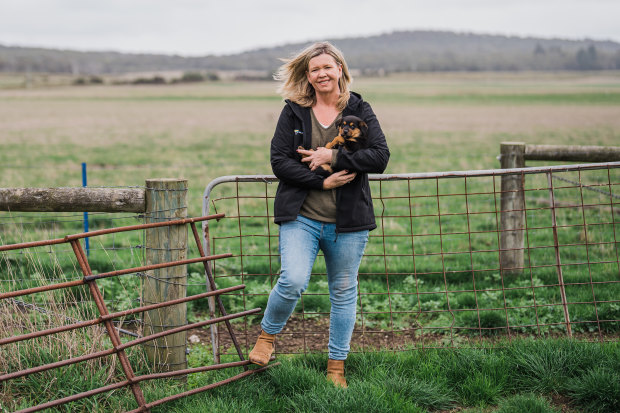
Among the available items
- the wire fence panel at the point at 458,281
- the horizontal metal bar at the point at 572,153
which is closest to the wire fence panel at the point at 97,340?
the wire fence panel at the point at 458,281

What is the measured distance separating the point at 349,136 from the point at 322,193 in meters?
0.41

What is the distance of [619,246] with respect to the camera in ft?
25.4

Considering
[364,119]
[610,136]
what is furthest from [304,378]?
[610,136]

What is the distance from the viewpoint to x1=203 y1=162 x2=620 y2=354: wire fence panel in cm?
485

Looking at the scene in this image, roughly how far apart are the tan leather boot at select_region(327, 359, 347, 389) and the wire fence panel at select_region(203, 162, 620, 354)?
42cm

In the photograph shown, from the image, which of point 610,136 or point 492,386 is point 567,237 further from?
point 610,136

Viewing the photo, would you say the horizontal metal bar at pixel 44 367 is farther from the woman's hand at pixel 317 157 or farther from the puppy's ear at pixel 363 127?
the puppy's ear at pixel 363 127

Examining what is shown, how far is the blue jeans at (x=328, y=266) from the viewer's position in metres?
3.82

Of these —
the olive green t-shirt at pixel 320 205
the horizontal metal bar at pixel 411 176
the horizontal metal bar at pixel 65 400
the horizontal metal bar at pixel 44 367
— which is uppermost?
the horizontal metal bar at pixel 411 176

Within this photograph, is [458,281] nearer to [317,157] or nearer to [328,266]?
[328,266]

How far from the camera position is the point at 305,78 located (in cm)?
412

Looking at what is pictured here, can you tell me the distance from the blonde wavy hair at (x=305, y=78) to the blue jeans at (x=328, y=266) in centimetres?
81

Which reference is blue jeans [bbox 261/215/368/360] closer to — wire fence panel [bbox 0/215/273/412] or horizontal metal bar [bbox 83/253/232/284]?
wire fence panel [bbox 0/215/273/412]

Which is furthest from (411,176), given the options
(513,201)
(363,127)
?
(513,201)
